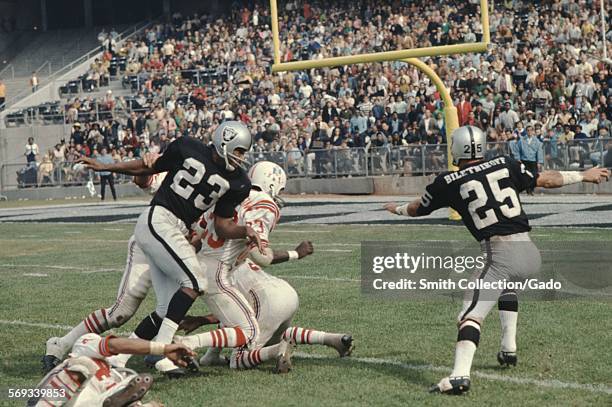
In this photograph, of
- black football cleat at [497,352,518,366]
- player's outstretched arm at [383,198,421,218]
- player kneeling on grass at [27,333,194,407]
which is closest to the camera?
player kneeling on grass at [27,333,194,407]

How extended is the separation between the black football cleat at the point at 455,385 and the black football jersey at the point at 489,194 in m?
1.06

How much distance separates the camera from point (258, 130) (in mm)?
29531

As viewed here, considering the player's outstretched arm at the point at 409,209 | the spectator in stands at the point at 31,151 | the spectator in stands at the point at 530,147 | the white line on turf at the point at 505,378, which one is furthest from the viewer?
the spectator in stands at the point at 31,151

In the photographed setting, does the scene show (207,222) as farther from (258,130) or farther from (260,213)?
(258,130)

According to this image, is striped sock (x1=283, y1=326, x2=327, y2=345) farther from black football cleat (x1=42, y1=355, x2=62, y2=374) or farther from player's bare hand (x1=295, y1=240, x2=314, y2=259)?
black football cleat (x1=42, y1=355, x2=62, y2=374)

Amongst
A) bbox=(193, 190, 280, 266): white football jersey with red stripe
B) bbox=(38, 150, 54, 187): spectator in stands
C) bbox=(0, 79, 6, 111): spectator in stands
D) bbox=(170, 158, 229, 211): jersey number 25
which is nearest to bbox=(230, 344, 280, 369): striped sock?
bbox=(193, 190, 280, 266): white football jersey with red stripe

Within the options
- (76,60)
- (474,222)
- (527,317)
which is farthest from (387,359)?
(76,60)

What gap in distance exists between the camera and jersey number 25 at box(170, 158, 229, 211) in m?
7.33

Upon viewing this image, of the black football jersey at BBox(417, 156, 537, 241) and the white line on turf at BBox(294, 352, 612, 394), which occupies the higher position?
the black football jersey at BBox(417, 156, 537, 241)

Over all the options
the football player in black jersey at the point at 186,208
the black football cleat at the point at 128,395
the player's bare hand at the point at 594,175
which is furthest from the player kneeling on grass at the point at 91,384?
the player's bare hand at the point at 594,175

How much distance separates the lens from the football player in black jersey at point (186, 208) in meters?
7.25

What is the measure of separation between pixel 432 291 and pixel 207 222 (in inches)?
139

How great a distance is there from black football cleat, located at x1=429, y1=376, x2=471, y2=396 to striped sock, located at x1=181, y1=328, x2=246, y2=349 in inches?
58.6

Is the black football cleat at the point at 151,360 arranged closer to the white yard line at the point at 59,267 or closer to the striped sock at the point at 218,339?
the striped sock at the point at 218,339
